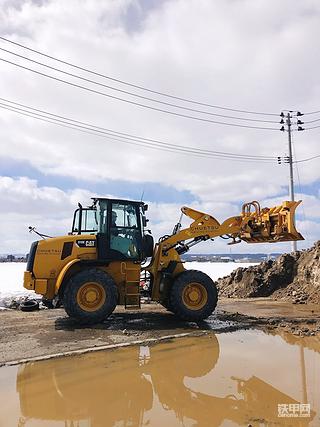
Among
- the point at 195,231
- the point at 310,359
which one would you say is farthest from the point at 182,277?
the point at 310,359

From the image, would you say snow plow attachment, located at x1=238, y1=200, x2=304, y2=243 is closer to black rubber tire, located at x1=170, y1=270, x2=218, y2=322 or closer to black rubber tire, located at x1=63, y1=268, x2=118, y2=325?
black rubber tire, located at x1=170, y1=270, x2=218, y2=322

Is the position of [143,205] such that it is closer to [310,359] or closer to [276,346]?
[276,346]

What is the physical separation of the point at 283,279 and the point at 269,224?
7822 mm

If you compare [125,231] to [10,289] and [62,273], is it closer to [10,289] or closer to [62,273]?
[62,273]

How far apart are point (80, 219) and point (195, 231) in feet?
10.4

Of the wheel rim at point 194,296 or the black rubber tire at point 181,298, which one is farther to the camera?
the wheel rim at point 194,296

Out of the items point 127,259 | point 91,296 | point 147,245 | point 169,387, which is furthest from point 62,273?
point 169,387

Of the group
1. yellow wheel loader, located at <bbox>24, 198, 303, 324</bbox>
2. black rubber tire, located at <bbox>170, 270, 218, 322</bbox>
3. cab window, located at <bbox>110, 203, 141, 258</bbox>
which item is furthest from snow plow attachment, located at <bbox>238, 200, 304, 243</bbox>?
cab window, located at <bbox>110, 203, 141, 258</bbox>

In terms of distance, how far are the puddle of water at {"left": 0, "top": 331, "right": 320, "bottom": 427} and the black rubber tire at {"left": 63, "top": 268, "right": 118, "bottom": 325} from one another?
2268mm

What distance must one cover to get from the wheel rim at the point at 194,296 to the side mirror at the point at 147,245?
4.37 feet

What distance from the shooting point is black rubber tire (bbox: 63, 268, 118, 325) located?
33.6 feet

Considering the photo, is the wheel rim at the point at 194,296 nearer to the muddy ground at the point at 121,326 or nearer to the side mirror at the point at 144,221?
the muddy ground at the point at 121,326

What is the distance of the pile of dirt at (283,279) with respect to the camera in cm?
1697

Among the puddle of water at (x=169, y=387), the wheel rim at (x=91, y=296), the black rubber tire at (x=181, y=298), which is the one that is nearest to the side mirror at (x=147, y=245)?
the black rubber tire at (x=181, y=298)
